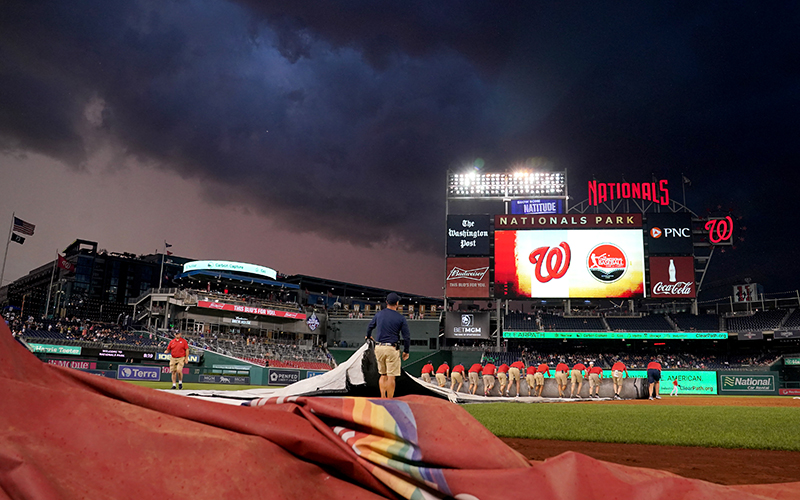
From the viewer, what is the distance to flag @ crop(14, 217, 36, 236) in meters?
33.1

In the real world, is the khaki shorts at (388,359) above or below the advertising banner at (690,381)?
above

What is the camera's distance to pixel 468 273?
4028 centimetres

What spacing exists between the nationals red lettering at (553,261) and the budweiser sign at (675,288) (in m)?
7.15

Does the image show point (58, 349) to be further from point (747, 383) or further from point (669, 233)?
point (669, 233)

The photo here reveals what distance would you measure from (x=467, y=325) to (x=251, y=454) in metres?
40.1

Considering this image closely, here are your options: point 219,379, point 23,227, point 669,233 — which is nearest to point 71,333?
point 23,227

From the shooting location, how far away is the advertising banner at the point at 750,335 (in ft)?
121

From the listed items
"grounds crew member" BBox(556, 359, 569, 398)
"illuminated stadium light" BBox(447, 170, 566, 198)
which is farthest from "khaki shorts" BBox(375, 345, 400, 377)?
"illuminated stadium light" BBox(447, 170, 566, 198)

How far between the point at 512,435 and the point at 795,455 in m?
2.77

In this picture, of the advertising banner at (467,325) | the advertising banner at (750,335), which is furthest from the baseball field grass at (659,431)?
the advertising banner at (750,335)

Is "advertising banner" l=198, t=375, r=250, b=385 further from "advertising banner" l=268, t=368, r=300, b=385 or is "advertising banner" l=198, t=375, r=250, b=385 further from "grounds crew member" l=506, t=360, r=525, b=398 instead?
"grounds crew member" l=506, t=360, r=525, b=398

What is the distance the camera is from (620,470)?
200 centimetres

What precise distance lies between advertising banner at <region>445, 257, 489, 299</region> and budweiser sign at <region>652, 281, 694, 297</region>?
1294cm

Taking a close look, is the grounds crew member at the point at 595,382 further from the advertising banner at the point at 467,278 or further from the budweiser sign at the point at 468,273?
the budweiser sign at the point at 468,273
